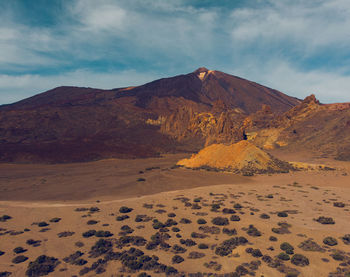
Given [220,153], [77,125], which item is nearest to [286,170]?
[220,153]

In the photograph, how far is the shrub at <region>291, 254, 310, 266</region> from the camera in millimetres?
12016

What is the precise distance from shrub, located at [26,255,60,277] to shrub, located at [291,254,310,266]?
11.8 m

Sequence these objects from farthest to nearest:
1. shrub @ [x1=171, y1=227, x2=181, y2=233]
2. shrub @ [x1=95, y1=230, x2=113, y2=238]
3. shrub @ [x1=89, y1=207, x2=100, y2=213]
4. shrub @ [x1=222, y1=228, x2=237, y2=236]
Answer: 1. shrub @ [x1=89, y1=207, x2=100, y2=213]
2. shrub @ [x1=171, y1=227, x2=181, y2=233]
3. shrub @ [x1=222, y1=228, x2=237, y2=236]
4. shrub @ [x1=95, y1=230, x2=113, y2=238]

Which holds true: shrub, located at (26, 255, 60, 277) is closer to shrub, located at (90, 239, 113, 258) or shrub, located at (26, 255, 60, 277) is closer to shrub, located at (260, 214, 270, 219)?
shrub, located at (90, 239, 113, 258)

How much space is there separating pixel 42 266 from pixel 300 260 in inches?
494

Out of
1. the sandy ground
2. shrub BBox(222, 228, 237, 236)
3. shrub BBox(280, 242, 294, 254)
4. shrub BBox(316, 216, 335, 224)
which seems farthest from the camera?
shrub BBox(316, 216, 335, 224)

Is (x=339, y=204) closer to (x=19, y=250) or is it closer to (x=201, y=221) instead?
(x=201, y=221)

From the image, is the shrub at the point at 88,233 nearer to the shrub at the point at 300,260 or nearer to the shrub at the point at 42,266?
the shrub at the point at 42,266

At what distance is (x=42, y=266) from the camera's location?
11.6 meters

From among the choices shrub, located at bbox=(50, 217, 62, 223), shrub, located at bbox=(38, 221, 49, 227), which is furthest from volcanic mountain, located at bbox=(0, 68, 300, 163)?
shrub, located at bbox=(38, 221, 49, 227)

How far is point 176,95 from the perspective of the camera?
577ft

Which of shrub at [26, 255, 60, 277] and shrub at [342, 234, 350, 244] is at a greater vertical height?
shrub at [342, 234, 350, 244]

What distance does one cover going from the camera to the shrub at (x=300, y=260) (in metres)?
12.0

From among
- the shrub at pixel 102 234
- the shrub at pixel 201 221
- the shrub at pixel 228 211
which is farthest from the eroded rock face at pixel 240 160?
the shrub at pixel 102 234
